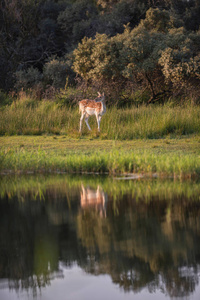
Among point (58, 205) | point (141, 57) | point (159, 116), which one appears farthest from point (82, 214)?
point (141, 57)

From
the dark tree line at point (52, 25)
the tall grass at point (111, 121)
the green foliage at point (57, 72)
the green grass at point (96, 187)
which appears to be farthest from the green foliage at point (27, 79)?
the green grass at point (96, 187)

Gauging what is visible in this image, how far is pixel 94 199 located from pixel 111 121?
11279 mm

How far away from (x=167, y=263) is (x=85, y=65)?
20.9 m

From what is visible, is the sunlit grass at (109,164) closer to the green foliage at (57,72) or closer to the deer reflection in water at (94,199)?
the deer reflection in water at (94,199)

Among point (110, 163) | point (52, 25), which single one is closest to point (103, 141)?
point (110, 163)

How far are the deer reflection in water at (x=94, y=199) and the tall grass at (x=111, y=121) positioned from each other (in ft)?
27.4

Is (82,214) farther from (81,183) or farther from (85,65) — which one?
(85,65)

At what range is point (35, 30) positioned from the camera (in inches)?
1361

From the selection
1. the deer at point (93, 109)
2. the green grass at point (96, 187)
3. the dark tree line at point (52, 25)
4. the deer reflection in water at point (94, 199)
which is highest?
the dark tree line at point (52, 25)

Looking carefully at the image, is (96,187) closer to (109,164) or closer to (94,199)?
(94,199)

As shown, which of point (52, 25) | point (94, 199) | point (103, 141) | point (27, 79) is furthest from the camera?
point (52, 25)

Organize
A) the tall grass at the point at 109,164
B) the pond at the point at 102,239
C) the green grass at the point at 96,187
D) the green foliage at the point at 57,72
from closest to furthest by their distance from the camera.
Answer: the pond at the point at 102,239, the green grass at the point at 96,187, the tall grass at the point at 109,164, the green foliage at the point at 57,72

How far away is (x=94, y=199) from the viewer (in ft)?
26.3

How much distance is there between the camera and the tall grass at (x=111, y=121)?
58.4 feet
